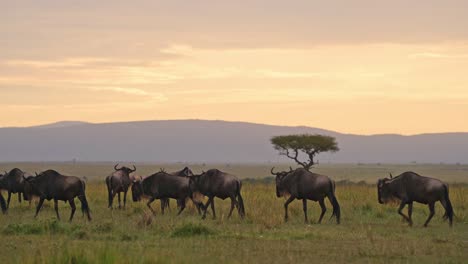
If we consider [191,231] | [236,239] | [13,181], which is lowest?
[236,239]

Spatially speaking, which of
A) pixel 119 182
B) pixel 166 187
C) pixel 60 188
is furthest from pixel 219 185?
pixel 119 182

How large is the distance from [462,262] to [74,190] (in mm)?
11890

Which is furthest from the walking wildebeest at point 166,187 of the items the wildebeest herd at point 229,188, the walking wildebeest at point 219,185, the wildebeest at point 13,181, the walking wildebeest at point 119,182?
the wildebeest at point 13,181

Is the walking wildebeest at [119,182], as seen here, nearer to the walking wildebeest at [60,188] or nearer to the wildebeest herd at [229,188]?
the wildebeest herd at [229,188]

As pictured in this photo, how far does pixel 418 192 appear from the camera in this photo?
22.1 metres

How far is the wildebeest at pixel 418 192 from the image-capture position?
21.8m

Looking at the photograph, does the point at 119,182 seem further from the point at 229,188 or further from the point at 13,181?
the point at 229,188

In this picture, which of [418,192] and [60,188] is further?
[60,188]

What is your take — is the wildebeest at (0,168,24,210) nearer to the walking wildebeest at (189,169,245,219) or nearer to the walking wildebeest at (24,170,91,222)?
the walking wildebeest at (24,170,91,222)

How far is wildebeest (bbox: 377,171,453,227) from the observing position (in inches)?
858

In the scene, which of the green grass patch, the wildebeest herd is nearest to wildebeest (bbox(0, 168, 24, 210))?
the wildebeest herd

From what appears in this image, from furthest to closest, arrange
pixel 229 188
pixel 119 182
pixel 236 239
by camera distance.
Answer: pixel 119 182 → pixel 229 188 → pixel 236 239

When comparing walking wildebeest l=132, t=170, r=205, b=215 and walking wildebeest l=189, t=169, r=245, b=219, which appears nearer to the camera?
walking wildebeest l=189, t=169, r=245, b=219

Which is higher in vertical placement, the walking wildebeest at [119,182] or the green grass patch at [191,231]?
the walking wildebeest at [119,182]
